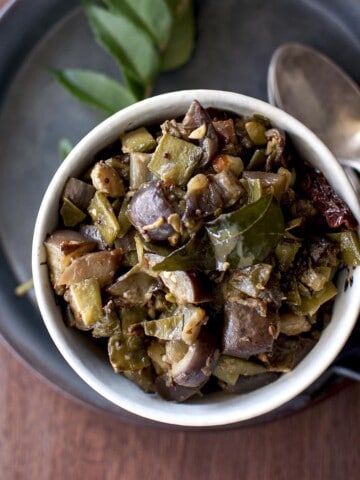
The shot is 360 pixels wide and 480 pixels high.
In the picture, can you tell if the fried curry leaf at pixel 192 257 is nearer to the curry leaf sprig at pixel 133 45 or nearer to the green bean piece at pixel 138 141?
the green bean piece at pixel 138 141

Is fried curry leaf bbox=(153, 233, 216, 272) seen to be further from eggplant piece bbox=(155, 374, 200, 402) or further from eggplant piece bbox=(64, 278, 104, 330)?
eggplant piece bbox=(155, 374, 200, 402)

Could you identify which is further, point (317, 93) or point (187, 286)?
point (317, 93)

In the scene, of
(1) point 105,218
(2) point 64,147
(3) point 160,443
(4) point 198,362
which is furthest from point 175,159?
(3) point 160,443

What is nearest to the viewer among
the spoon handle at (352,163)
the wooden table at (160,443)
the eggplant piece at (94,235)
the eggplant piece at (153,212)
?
the eggplant piece at (153,212)

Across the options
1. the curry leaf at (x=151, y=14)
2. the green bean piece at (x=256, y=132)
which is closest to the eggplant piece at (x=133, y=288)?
the green bean piece at (x=256, y=132)

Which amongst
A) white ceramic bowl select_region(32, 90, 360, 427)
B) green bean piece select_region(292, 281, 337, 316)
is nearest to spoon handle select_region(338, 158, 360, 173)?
white ceramic bowl select_region(32, 90, 360, 427)

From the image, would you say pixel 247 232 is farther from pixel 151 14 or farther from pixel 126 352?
pixel 151 14

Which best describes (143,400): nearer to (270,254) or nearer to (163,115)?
(270,254)
